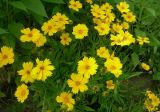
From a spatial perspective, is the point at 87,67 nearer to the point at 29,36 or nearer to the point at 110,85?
the point at 110,85

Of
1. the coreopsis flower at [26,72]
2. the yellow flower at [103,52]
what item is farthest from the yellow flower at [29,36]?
the yellow flower at [103,52]

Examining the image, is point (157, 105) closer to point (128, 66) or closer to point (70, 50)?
point (128, 66)

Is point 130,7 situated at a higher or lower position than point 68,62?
higher

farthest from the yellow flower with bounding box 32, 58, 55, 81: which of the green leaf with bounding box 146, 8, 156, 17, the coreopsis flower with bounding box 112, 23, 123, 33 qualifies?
the green leaf with bounding box 146, 8, 156, 17

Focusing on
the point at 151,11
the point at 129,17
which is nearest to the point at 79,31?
the point at 129,17

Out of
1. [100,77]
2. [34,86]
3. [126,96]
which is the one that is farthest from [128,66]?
[34,86]

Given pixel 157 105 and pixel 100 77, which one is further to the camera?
pixel 157 105

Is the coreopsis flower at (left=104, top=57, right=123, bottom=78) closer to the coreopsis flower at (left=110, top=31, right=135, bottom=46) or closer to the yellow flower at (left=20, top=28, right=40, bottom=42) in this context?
the coreopsis flower at (left=110, top=31, right=135, bottom=46)

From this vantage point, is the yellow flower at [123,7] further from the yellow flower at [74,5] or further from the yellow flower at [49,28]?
the yellow flower at [49,28]
